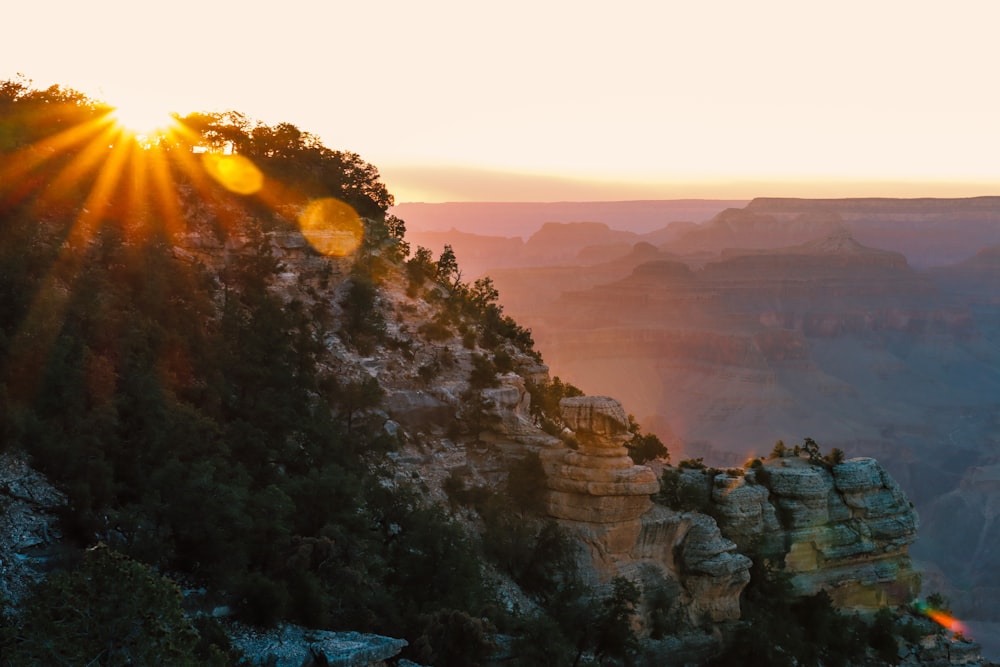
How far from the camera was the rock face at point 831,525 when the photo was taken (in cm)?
3653

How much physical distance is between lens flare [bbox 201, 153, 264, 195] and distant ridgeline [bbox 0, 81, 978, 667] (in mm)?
120

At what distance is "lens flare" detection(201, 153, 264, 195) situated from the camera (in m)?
39.9

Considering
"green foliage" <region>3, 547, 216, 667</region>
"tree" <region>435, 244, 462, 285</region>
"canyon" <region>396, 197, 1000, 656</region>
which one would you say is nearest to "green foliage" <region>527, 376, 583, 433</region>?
"tree" <region>435, 244, 462, 285</region>

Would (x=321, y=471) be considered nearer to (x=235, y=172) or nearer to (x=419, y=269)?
(x=419, y=269)

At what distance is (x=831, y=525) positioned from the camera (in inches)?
1496

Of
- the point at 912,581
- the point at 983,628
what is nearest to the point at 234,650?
the point at 912,581

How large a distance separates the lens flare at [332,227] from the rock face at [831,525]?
631 inches

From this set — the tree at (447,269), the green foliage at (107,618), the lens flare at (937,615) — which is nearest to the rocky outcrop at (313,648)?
the green foliage at (107,618)

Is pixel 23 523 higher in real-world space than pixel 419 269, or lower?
lower

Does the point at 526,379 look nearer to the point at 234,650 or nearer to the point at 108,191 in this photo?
the point at 108,191

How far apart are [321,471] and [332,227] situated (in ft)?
48.5

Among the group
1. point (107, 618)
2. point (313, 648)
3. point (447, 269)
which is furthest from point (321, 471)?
point (447, 269)

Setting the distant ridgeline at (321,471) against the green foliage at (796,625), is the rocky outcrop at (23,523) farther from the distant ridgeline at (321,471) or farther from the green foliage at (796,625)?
the green foliage at (796,625)

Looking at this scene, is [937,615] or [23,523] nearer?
[23,523]
